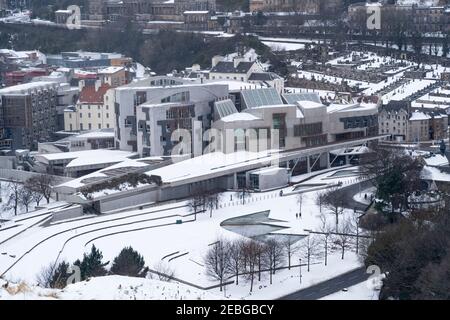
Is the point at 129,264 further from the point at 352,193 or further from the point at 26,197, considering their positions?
the point at 352,193

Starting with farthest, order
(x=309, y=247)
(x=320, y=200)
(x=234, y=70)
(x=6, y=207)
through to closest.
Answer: (x=234, y=70) → (x=6, y=207) → (x=320, y=200) → (x=309, y=247)

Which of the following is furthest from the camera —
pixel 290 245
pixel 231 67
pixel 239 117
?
pixel 231 67

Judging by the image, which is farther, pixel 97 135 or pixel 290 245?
pixel 97 135

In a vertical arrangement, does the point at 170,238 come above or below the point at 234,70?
below

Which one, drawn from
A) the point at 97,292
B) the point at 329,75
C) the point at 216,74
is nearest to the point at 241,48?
the point at 329,75

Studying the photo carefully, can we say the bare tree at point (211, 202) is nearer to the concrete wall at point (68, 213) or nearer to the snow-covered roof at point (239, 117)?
the concrete wall at point (68, 213)

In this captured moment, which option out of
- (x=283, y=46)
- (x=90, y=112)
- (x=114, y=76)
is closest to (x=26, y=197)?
(x=90, y=112)
